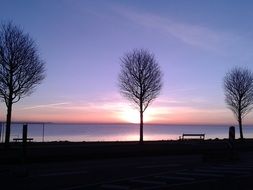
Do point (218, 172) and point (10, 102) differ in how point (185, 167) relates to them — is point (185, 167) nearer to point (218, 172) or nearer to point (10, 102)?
point (218, 172)

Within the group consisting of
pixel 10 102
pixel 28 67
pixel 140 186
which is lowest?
pixel 140 186

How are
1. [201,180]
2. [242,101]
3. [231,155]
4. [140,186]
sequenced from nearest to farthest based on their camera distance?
[140,186] → [201,180] → [231,155] → [242,101]

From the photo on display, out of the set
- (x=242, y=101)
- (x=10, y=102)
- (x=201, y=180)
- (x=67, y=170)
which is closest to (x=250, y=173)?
(x=201, y=180)

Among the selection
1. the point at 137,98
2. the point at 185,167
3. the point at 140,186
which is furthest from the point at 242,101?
the point at 140,186

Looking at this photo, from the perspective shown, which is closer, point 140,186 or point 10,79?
point 140,186

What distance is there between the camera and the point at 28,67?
1176 inches

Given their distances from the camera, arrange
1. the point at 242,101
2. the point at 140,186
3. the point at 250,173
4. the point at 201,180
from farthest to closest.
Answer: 1. the point at 242,101
2. the point at 250,173
3. the point at 201,180
4. the point at 140,186

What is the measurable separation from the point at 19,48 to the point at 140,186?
19088 millimetres

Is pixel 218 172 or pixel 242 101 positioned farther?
pixel 242 101

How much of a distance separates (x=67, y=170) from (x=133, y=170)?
2426mm

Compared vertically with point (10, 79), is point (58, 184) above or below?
below

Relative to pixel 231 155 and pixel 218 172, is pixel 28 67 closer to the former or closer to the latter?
pixel 231 155

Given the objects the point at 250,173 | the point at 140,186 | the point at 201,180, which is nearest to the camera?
the point at 140,186

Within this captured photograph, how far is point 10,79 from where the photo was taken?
94.5 feet
